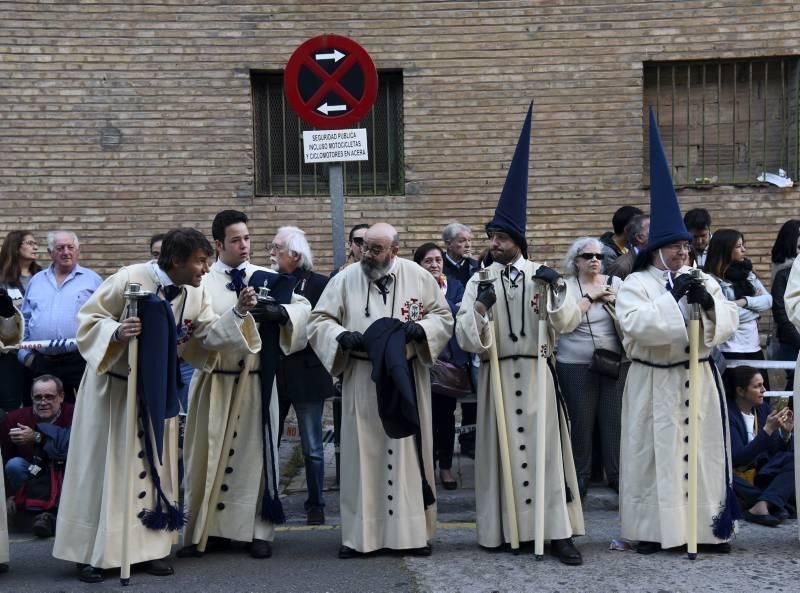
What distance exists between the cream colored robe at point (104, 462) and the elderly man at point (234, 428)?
1.31 ft

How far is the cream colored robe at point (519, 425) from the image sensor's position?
273 inches

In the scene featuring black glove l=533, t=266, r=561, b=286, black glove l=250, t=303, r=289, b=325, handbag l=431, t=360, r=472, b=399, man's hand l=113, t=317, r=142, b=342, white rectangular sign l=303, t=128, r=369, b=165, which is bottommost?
handbag l=431, t=360, r=472, b=399

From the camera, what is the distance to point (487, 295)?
22.5 ft

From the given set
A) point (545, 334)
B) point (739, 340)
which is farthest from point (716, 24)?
point (545, 334)

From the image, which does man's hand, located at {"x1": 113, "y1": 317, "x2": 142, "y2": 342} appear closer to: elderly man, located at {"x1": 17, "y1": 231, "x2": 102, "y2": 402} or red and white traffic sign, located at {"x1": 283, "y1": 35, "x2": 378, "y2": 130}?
red and white traffic sign, located at {"x1": 283, "y1": 35, "x2": 378, "y2": 130}

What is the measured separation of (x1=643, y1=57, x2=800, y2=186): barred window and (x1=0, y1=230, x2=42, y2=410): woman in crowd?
610cm

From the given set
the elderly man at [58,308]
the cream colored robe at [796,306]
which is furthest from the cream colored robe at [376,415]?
the elderly man at [58,308]

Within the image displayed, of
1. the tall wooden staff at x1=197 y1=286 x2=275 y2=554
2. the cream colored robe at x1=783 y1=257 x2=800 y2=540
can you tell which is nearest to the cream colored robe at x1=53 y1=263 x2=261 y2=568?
the tall wooden staff at x1=197 y1=286 x2=275 y2=554

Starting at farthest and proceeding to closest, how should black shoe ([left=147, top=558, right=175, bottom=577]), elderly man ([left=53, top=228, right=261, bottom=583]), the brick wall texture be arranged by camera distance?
1. the brick wall texture
2. black shoe ([left=147, top=558, right=175, bottom=577])
3. elderly man ([left=53, top=228, right=261, bottom=583])

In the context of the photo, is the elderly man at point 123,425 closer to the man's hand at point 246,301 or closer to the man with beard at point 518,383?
the man's hand at point 246,301

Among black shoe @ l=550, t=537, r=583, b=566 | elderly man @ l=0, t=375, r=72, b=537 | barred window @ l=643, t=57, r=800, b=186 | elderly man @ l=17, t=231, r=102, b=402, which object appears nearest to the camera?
black shoe @ l=550, t=537, r=583, b=566

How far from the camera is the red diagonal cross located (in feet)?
26.8

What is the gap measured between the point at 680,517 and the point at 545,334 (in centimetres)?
134

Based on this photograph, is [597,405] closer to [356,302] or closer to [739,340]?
[739,340]
